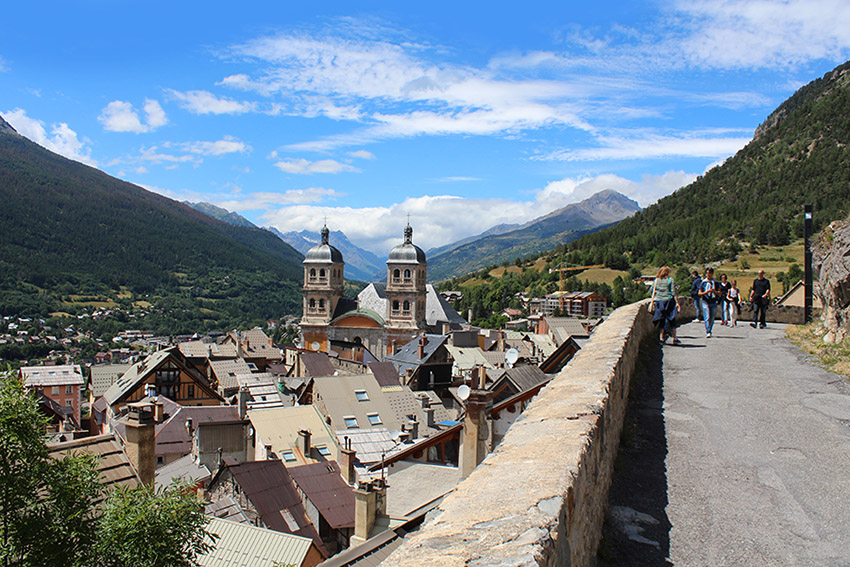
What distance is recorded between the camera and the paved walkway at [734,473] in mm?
4551

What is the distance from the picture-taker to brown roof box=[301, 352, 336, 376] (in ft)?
157

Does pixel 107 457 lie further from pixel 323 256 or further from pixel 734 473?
pixel 323 256

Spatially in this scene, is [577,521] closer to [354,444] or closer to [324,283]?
[354,444]

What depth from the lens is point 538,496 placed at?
339cm

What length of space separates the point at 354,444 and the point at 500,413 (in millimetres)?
15908

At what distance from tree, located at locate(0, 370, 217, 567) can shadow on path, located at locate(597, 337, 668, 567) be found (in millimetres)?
7935

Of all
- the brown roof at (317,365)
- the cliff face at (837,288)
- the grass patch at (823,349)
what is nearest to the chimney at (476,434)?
the grass patch at (823,349)

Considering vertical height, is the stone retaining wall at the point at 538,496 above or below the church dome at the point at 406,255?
below

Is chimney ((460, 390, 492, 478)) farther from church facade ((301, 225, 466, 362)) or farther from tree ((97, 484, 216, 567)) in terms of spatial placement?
church facade ((301, 225, 466, 362))

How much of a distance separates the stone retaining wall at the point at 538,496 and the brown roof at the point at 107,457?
10.6 metres

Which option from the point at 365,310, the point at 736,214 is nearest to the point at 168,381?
the point at 365,310

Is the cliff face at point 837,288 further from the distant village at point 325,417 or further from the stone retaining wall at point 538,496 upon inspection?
the stone retaining wall at point 538,496

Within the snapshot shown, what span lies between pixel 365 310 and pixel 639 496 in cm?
5783

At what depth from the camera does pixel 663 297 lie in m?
13.6
